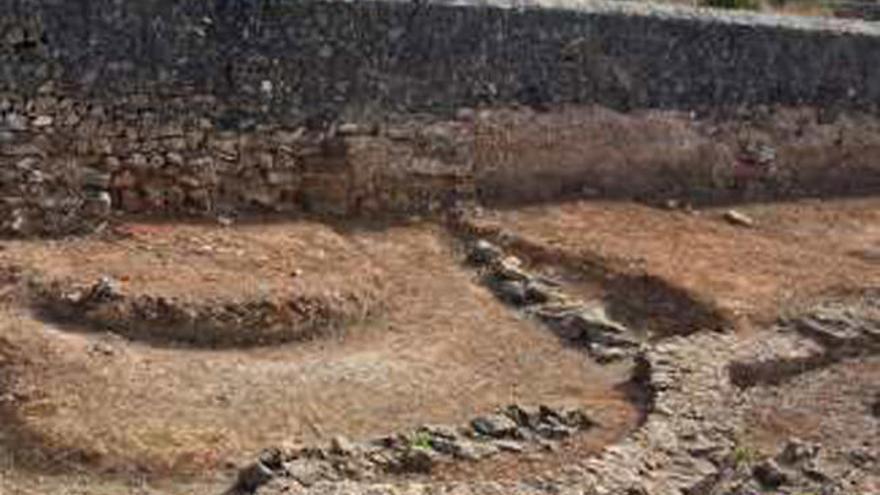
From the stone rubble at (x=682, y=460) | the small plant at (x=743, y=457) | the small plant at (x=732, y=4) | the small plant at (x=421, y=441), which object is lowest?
the small plant at (x=743, y=457)

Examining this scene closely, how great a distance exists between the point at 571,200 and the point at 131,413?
6524 millimetres

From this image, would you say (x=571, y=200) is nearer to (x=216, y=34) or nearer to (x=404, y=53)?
(x=404, y=53)

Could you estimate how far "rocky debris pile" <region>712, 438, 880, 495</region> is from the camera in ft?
33.6

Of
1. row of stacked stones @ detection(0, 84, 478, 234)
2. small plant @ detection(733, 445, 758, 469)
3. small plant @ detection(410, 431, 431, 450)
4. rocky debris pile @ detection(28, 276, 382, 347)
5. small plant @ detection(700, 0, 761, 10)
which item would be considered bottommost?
small plant @ detection(733, 445, 758, 469)

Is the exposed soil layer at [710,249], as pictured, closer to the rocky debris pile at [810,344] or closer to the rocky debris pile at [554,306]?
the rocky debris pile at [810,344]

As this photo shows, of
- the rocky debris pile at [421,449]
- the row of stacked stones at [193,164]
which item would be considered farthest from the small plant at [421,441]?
the row of stacked stones at [193,164]

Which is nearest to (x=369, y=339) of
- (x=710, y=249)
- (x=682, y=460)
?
(x=682, y=460)

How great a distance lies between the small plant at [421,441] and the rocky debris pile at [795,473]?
185 cm

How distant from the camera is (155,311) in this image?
11.7 metres

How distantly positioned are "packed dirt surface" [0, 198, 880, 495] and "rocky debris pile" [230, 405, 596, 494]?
10 centimetres

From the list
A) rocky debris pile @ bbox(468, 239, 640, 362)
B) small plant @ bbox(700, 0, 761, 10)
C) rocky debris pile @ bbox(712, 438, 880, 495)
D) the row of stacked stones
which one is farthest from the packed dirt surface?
small plant @ bbox(700, 0, 761, 10)

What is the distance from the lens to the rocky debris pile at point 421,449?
9539mm

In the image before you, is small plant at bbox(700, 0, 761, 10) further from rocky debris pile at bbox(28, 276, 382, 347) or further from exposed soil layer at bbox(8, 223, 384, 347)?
rocky debris pile at bbox(28, 276, 382, 347)

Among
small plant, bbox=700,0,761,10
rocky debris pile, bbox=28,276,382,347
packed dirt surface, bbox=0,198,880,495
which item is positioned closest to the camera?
packed dirt surface, bbox=0,198,880,495
